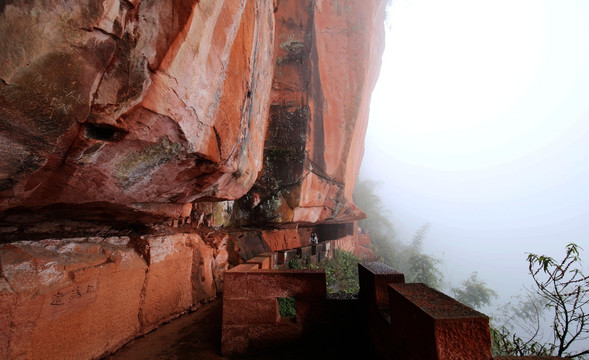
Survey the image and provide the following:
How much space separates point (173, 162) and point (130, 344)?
7.70 feet

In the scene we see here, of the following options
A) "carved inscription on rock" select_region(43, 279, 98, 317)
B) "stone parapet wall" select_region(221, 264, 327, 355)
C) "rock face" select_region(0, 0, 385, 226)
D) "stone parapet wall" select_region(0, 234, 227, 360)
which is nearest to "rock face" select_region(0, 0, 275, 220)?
"rock face" select_region(0, 0, 385, 226)

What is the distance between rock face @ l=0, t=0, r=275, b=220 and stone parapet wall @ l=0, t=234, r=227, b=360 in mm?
449

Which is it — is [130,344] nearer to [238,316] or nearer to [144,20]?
[238,316]

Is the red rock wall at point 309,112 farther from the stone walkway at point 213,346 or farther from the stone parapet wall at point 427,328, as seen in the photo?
the stone parapet wall at point 427,328

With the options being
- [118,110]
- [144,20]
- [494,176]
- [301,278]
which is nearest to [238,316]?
[301,278]

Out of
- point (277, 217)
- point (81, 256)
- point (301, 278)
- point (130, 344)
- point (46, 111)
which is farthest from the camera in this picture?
point (277, 217)

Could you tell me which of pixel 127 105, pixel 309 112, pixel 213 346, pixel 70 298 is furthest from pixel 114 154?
pixel 309 112

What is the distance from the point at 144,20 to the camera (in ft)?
6.76

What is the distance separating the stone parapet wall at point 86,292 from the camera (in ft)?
7.03

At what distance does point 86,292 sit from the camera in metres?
2.66

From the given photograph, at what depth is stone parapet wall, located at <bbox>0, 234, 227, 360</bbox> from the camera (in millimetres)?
2143

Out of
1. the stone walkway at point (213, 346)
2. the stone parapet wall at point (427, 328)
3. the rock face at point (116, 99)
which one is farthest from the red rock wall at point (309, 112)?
the stone parapet wall at point (427, 328)

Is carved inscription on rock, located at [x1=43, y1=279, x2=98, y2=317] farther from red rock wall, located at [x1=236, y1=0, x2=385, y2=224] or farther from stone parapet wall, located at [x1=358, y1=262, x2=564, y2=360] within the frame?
red rock wall, located at [x1=236, y1=0, x2=385, y2=224]

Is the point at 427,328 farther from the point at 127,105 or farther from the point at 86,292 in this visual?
the point at 86,292
